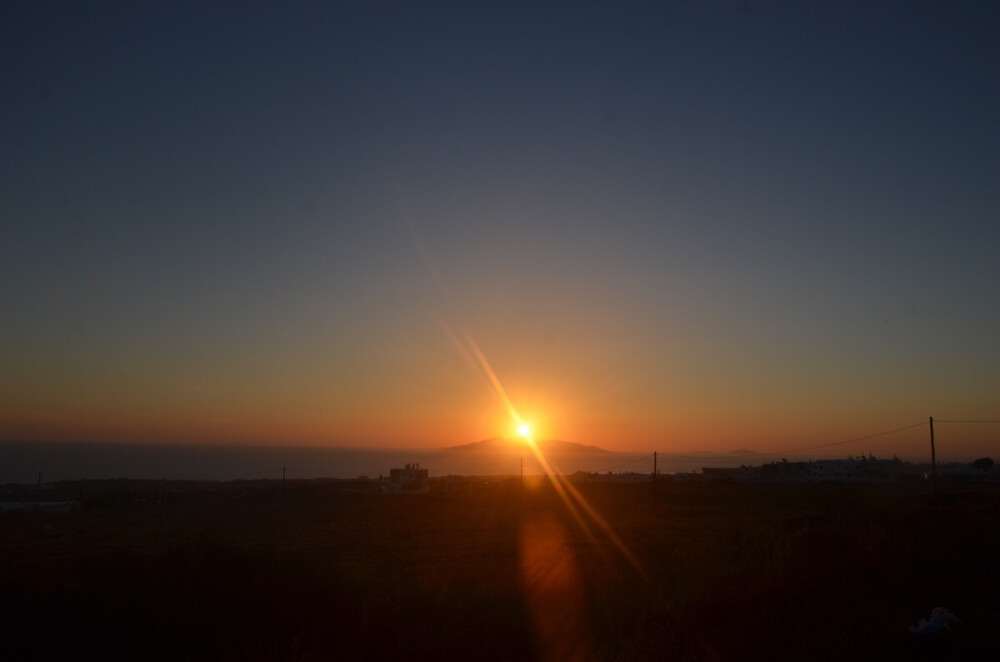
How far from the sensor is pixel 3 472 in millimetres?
121688

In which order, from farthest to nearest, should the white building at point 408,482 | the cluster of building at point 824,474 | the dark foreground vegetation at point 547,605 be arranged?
the cluster of building at point 824,474 → the white building at point 408,482 → the dark foreground vegetation at point 547,605

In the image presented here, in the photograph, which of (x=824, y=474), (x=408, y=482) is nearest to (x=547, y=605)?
(x=408, y=482)

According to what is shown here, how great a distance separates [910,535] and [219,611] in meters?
13.0

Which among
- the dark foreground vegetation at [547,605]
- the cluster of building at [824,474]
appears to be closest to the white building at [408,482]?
the cluster of building at [824,474]

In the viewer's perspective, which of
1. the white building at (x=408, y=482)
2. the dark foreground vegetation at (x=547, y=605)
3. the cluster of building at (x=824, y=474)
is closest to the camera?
the dark foreground vegetation at (x=547, y=605)

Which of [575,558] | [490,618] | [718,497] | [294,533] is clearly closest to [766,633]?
[490,618]

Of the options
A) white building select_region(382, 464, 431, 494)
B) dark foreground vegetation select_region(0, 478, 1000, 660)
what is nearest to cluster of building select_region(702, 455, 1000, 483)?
white building select_region(382, 464, 431, 494)

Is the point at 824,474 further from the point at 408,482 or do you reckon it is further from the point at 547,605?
the point at 547,605

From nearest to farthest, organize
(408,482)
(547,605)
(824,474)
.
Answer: (547,605)
(408,482)
(824,474)

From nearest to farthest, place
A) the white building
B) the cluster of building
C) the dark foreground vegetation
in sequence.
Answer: the dark foreground vegetation, the white building, the cluster of building

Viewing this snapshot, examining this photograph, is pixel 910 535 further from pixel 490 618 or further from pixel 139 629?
pixel 139 629

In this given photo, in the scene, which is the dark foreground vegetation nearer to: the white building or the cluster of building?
the white building

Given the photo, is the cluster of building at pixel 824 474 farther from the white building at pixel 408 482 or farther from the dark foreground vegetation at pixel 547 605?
the dark foreground vegetation at pixel 547 605

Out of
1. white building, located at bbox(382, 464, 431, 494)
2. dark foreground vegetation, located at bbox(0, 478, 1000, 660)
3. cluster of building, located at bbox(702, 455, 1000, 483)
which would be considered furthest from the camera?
cluster of building, located at bbox(702, 455, 1000, 483)
